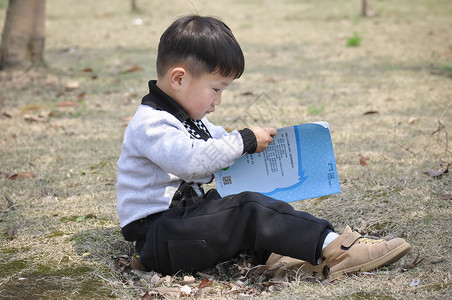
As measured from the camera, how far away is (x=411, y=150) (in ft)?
12.3

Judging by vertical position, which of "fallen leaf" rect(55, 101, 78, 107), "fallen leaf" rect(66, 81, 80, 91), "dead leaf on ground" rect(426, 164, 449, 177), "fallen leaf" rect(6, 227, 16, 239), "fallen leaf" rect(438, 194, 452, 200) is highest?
"fallen leaf" rect(438, 194, 452, 200)

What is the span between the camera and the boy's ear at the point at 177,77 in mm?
2324

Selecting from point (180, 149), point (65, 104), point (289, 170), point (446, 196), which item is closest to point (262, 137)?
point (289, 170)

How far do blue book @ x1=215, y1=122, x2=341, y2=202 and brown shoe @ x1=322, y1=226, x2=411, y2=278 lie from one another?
0.33 metres

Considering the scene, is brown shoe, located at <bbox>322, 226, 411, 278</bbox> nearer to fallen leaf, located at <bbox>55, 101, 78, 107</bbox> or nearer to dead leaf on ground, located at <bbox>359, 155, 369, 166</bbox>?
dead leaf on ground, located at <bbox>359, 155, 369, 166</bbox>

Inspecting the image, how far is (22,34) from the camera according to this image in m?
6.39

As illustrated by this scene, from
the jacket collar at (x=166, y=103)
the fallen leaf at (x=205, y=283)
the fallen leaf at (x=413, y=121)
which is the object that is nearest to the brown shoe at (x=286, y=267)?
the fallen leaf at (x=205, y=283)

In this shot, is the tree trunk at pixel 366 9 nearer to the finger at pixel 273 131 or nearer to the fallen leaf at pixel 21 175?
the fallen leaf at pixel 21 175

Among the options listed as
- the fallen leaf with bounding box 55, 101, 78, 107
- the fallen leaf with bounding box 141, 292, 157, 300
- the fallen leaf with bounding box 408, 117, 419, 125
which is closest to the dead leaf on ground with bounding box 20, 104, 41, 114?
the fallen leaf with bounding box 55, 101, 78, 107

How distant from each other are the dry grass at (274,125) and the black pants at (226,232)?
0.15 m

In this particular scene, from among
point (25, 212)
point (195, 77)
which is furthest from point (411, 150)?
point (25, 212)

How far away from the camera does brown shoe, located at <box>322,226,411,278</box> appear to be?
2.16 m

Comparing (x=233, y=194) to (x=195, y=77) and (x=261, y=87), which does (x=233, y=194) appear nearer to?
(x=195, y=77)

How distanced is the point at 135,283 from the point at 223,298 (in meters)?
0.42
